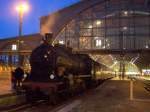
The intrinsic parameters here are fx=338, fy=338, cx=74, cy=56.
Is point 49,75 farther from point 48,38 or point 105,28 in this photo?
point 105,28

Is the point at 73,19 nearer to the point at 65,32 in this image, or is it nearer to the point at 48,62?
the point at 65,32

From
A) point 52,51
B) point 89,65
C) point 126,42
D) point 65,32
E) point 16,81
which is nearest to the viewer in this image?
point 52,51

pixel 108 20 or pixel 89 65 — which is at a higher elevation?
pixel 108 20

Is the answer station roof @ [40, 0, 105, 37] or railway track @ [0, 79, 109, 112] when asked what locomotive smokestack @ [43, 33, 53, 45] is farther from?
station roof @ [40, 0, 105, 37]

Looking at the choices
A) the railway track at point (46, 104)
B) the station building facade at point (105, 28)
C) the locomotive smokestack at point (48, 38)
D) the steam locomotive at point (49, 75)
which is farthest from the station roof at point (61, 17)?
the railway track at point (46, 104)

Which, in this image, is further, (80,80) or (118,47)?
(118,47)

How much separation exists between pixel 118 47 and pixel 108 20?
701 centimetres

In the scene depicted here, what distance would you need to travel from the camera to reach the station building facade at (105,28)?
75.2 meters

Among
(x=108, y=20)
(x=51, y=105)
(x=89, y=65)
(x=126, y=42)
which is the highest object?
(x=108, y=20)

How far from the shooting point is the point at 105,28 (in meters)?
77.1

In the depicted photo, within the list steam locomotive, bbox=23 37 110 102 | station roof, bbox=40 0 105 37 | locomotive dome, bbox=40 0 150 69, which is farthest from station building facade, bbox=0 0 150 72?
steam locomotive, bbox=23 37 110 102

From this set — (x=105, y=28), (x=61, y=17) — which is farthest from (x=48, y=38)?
(x=61, y=17)

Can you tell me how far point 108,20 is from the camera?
77688 millimetres

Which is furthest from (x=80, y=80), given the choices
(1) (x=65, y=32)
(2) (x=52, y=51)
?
(1) (x=65, y=32)
